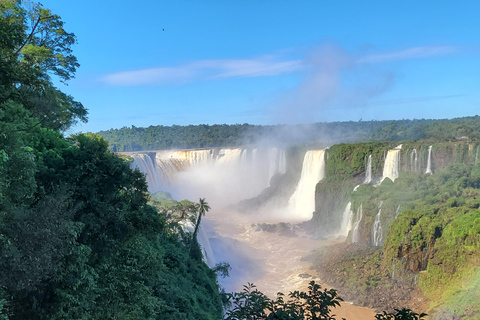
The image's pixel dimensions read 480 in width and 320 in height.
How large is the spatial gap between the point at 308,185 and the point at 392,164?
1233 cm

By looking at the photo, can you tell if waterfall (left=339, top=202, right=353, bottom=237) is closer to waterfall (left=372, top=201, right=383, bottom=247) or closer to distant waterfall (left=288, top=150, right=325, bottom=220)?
waterfall (left=372, top=201, right=383, bottom=247)

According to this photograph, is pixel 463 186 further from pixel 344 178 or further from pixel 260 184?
pixel 260 184

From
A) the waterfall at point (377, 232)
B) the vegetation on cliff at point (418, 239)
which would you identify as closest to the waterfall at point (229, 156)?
the vegetation on cliff at point (418, 239)

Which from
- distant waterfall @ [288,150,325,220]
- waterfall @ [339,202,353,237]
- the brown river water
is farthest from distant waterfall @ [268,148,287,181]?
waterfall @ [339,202,353,237]

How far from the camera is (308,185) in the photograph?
4428 cm

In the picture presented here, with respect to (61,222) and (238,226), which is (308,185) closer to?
(238,226)

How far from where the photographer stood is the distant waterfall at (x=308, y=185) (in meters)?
42.8

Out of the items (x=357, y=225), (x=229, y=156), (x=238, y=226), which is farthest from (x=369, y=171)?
(x=229, y=156)

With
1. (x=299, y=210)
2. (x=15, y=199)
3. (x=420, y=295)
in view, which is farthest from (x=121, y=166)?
(x=299, y=210)

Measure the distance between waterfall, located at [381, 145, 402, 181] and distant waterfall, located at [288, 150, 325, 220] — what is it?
9.13 m

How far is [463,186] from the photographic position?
26.8 meters

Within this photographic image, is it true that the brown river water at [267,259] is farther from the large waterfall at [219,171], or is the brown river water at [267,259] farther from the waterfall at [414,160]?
the large waterfall at [219,171]

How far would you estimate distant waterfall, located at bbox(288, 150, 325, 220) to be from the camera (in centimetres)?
4284

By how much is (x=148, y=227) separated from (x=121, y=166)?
1663mm
